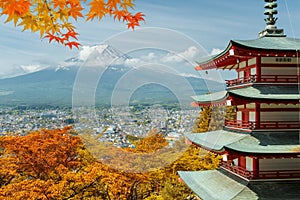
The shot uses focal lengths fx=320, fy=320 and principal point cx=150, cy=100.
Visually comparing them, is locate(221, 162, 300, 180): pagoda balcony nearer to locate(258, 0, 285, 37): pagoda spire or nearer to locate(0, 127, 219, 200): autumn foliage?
locate(258, 0, 285, 37): pagoda spire

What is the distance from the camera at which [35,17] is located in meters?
2.02

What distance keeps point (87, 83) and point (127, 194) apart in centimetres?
630

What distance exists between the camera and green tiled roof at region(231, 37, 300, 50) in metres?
8.55

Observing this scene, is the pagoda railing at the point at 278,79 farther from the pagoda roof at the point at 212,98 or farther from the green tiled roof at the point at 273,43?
the pagoda roof at the point at 212,98

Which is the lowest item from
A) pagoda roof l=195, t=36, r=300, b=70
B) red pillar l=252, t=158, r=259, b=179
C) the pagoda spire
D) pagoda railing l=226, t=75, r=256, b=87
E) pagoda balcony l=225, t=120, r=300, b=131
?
red pillar l=252, t=158, r=259, b=179

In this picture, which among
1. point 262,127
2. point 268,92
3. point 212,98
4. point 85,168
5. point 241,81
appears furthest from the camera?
point 85,168

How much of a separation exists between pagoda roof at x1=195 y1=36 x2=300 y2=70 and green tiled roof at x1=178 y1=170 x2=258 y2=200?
3.48m

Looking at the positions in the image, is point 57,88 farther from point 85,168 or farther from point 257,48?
point 257,48

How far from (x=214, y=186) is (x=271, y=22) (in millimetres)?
5431

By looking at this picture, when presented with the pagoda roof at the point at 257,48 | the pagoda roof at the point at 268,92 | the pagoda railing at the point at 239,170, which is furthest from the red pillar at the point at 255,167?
the pagoda roof at the point at 257,48

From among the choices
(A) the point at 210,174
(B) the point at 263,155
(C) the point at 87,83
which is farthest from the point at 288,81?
(C) the point at 87,83

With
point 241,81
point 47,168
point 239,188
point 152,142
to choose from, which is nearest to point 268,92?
point 241,81

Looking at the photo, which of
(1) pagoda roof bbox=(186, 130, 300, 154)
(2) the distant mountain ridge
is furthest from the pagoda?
(2) the distant mountain ridge

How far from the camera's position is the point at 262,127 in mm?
8562
